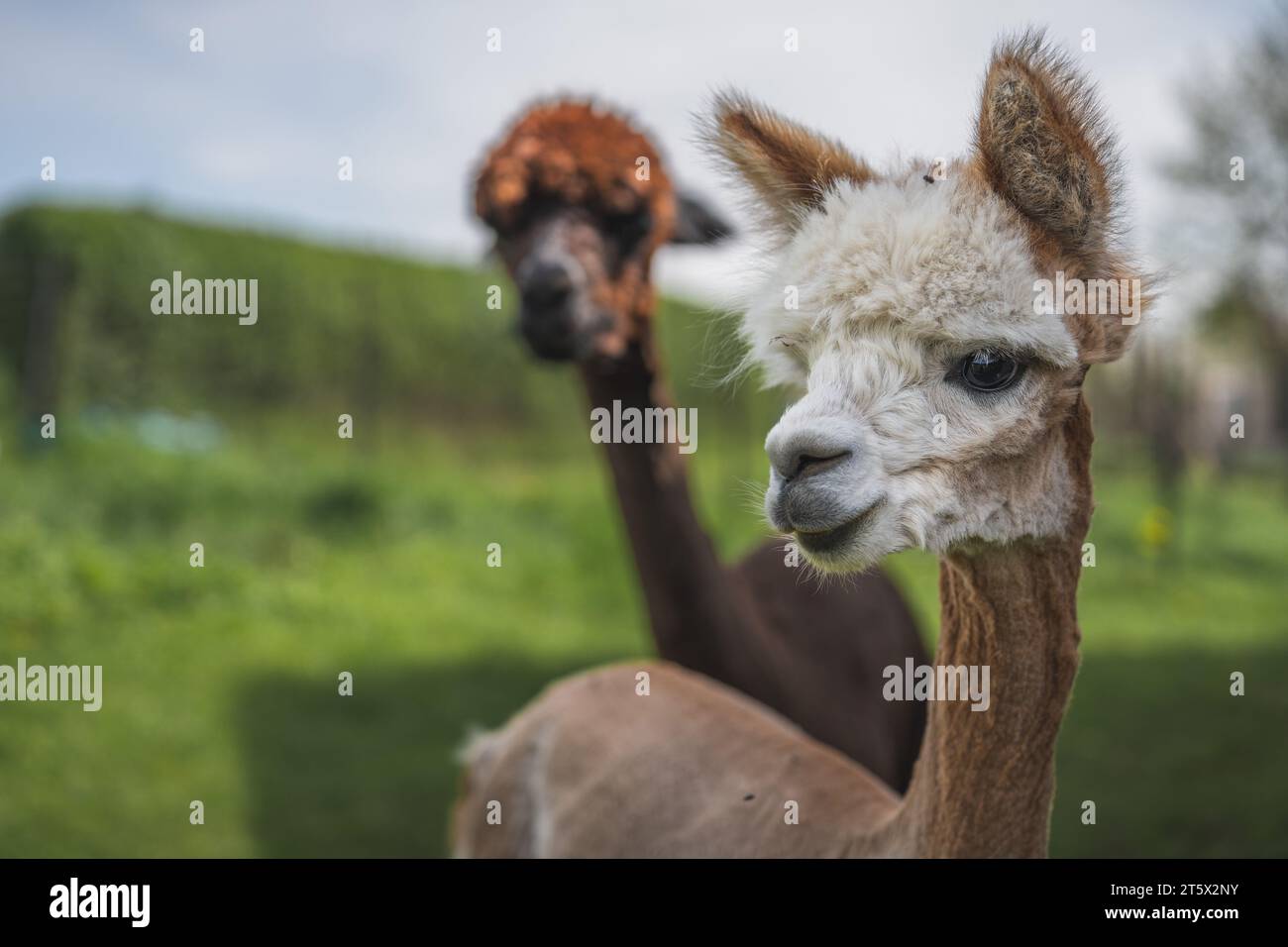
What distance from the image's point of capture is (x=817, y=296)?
1729 mm

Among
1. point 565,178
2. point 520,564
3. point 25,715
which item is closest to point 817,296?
point 565,178

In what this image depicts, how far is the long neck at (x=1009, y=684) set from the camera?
1887mm

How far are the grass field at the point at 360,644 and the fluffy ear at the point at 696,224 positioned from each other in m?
3.19

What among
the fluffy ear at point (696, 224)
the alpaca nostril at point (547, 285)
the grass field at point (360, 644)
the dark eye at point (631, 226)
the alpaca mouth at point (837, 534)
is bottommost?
the grass field at point (360, 644)

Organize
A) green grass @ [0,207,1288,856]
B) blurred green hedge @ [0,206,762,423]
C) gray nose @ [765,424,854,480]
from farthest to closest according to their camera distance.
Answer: blurred green hedge @ [0,206,762,423], green grass @ [0,207,1288,856], gray nose @ [765,424,854,480]

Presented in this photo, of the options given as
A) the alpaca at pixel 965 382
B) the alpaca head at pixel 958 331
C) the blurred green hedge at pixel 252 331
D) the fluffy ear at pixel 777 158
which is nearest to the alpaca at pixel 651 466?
the alpaca at pixel 965 382

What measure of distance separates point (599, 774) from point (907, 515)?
1.67 m

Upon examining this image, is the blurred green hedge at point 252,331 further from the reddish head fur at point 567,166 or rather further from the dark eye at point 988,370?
the dark eye at point 988,370

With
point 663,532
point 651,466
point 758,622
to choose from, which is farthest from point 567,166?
point 758,622

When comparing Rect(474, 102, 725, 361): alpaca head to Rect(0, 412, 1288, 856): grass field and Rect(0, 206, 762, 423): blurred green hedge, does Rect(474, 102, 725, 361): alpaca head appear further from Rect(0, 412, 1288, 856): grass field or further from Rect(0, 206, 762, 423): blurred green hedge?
Rect(0, 206, 762, 423): blurred green hedge

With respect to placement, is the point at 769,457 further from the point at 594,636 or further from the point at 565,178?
the point at 594,636

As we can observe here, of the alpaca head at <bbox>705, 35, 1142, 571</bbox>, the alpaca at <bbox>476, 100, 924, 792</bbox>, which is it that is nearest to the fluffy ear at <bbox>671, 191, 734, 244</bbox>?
the alpaca at <bbox>476, 100, 924, 792</bbox>

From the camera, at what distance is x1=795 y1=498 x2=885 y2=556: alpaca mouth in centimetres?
165

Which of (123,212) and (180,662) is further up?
(123,212)
